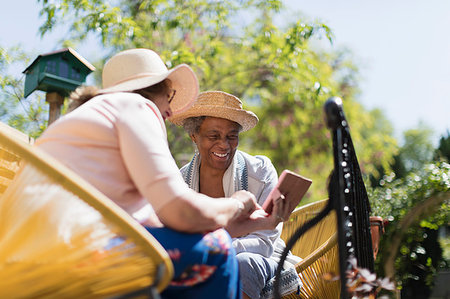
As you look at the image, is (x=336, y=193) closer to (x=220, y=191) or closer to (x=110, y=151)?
(x=110, y=151)

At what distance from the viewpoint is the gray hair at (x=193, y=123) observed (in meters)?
3.32

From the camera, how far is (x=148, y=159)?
1.40 meters

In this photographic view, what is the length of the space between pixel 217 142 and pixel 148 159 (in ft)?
5.95

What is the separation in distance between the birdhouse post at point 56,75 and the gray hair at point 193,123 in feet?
3.73

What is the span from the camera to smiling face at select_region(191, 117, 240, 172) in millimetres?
3182

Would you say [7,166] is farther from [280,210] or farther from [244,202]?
[280,210]

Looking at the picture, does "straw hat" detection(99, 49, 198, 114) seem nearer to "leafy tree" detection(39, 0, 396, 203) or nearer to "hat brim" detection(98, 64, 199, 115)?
"hat brim" detection(98, 64, 199, 115)

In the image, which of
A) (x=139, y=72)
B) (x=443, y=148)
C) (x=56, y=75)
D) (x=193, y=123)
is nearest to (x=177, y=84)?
(x=139, y=72)

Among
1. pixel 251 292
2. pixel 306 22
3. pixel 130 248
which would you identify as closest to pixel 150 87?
pixel 130 248

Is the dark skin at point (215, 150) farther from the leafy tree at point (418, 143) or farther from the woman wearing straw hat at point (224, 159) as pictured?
the leafy tree at point (418, 143)

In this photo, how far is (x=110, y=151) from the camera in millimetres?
1487

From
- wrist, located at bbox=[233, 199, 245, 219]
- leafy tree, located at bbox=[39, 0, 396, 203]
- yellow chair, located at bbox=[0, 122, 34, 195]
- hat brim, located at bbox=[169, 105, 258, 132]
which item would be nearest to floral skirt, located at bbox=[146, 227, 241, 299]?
wrist, located at bbox=[233, 199, 245, 219]

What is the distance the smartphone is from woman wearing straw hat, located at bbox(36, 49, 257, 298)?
0.35 metres

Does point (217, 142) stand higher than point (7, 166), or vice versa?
point (217, 142)
